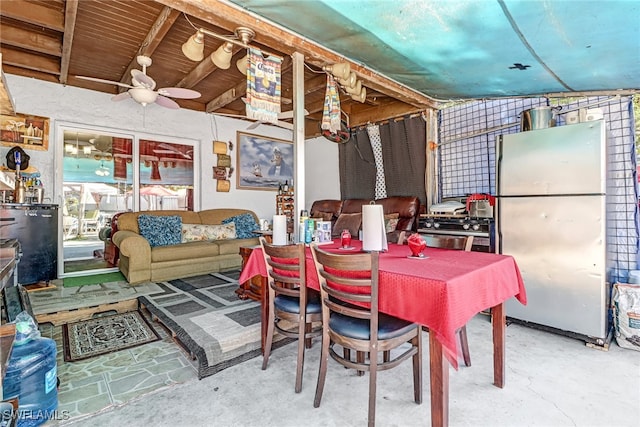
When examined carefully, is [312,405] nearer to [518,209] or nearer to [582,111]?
[518,209]

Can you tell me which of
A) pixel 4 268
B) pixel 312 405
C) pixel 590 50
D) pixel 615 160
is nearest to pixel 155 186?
pixel 4 268

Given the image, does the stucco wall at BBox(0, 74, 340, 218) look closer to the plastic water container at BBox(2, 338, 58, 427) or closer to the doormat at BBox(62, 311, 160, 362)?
the doormat at BBox(62, 311, 160, 362)

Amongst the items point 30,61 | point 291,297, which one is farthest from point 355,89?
point 30,61

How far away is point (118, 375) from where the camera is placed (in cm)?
208

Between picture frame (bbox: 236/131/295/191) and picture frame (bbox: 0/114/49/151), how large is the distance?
2887mm

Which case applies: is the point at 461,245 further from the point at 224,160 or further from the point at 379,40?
the point at 224,160

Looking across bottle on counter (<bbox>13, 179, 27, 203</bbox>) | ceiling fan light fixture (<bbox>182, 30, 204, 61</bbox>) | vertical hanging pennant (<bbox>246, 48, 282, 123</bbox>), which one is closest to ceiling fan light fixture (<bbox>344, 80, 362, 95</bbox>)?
vertical hanging pennant (<bbox>246, 48, 282, 123</bbox>)

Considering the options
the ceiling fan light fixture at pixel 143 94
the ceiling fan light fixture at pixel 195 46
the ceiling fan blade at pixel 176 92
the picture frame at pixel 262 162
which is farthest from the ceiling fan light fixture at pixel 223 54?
the picture frame at pixel 262 162

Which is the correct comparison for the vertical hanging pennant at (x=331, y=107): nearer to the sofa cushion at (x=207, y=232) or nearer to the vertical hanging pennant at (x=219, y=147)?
the sofa cushion at (x=207, y=232)

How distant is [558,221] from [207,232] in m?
4.43

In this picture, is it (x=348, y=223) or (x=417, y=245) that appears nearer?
(x=417, y=245)

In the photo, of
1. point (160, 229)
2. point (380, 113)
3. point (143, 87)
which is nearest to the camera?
point (143, 87)

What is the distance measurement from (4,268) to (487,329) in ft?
11.0

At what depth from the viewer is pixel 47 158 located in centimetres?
426
